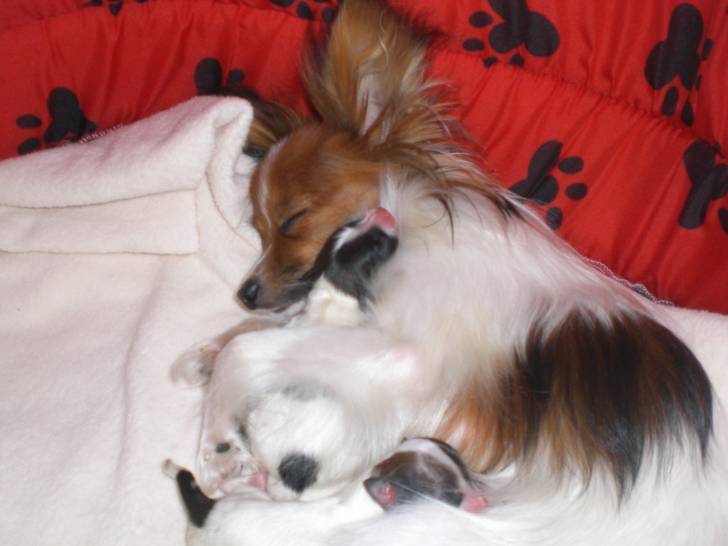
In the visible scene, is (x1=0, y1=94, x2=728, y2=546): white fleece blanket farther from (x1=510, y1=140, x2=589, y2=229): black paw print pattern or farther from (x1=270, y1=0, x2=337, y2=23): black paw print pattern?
(x1=510, y1=140, x2=589, y2=229): black paw print pattern

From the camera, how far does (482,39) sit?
10.0ft

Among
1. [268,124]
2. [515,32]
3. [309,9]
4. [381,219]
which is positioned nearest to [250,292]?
[381,219]

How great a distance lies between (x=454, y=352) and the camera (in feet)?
8.19

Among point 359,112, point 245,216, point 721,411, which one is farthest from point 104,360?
point 721,411

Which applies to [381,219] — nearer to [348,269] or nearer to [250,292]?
[348,269]

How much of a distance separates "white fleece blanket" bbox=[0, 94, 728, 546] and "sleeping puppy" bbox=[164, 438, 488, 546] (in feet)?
1.74

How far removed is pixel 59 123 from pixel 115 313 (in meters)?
0.77

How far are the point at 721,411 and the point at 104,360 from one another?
2.08 meters

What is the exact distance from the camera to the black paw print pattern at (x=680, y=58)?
289 cm

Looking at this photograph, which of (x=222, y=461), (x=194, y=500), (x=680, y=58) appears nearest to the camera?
(x=194, y=500)

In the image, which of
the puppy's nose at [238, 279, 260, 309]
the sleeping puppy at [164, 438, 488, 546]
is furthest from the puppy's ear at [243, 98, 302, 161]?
the sleeping puppy at [164, 438, 488, 546]

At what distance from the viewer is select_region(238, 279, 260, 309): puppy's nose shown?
2873 millimetres

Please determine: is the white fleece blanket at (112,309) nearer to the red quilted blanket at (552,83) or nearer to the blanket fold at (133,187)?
the blanket fold at (133,187)

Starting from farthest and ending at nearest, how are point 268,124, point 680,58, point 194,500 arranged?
point 268,124, point 680,58, point 194,500
